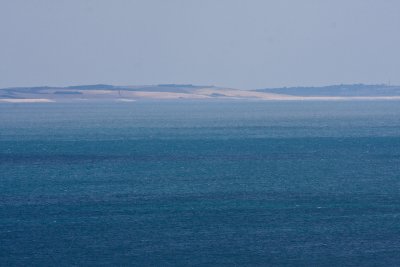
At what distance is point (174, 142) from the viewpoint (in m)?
72.8

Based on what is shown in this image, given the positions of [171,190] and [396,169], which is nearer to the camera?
[171,190]

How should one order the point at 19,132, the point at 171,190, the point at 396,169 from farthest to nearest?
the point at 19,132
the point at 396,169
the point at 171,190

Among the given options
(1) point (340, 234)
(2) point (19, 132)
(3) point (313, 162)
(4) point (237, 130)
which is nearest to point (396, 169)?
(3) point (313, 162)

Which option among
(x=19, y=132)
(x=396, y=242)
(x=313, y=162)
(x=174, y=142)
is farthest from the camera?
(x=19, y=132)

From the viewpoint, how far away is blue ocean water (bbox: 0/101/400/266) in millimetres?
26484

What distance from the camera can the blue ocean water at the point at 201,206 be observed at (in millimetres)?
26484

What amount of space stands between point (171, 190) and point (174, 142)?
107 ft

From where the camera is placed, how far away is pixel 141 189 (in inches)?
1592

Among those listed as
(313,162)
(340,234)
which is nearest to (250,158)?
(313,162)

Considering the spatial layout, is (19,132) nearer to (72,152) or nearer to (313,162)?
(72,152)

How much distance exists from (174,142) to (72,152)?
1179cm

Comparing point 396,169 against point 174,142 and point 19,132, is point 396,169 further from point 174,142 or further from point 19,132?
point 19,132

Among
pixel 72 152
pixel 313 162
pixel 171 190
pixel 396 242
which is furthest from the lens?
pixel 72 152

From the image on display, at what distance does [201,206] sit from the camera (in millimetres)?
35188
